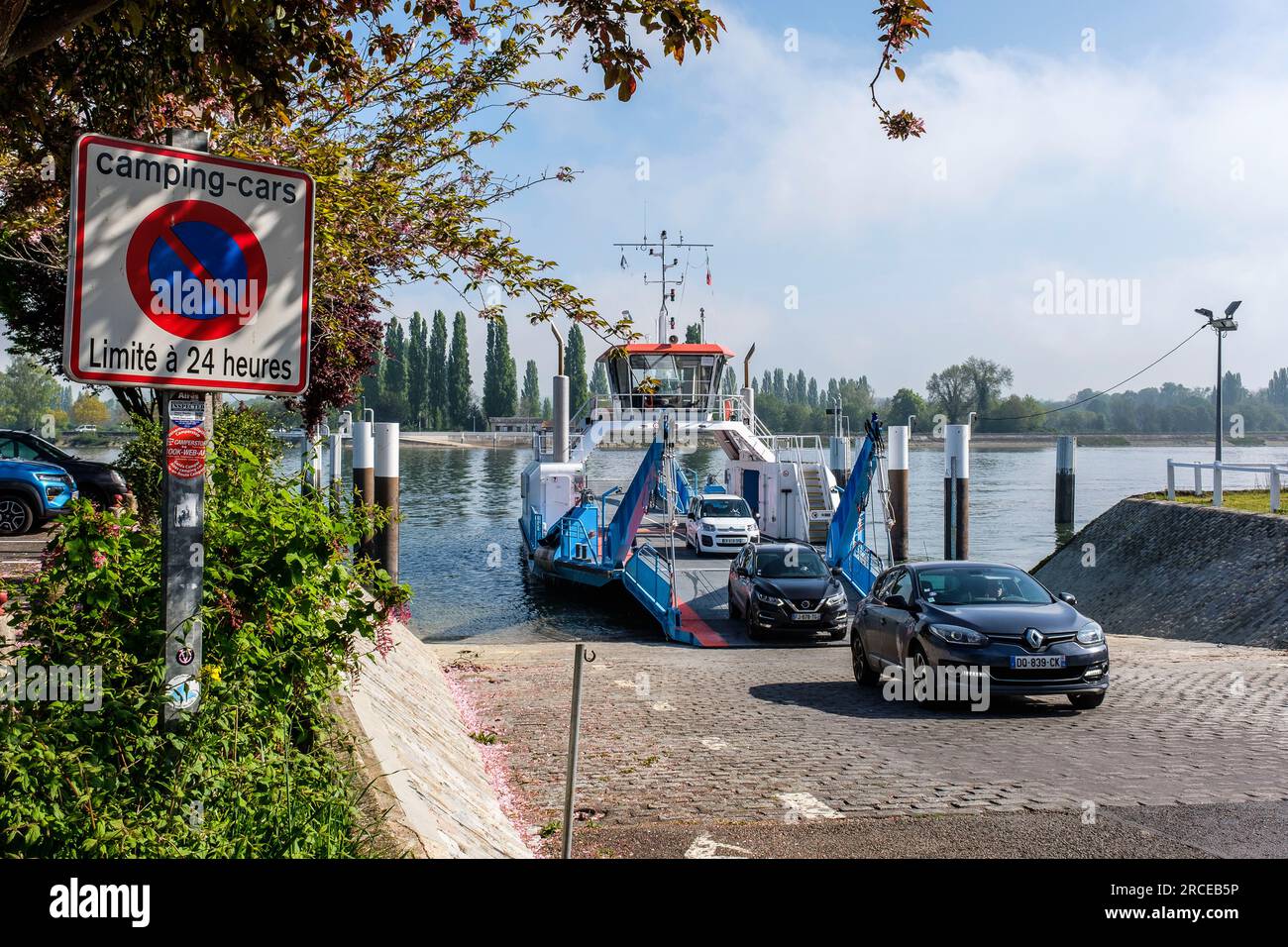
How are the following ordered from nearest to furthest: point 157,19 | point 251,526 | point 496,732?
1. point 251,526
2. point 157,19
3. point 496,732

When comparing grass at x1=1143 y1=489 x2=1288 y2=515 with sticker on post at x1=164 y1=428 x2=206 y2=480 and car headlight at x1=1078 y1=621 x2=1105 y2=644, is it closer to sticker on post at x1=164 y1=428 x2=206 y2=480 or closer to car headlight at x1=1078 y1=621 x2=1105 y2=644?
car headlight at x1=1078 y1=621 x2=1105 y2=644

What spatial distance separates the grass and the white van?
34.5 feet

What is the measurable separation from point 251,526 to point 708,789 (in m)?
→ 4.27

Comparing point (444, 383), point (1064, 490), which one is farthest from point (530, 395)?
point (1064, 490)

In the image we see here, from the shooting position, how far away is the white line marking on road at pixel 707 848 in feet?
19.8

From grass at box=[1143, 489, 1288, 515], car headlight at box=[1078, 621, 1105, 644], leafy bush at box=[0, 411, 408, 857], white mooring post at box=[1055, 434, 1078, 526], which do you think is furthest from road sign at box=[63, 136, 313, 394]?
white mooring post at box=[1055, 434, 1078, 526]

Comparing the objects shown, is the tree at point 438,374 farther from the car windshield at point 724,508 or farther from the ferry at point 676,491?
the car windshield at point 724,508

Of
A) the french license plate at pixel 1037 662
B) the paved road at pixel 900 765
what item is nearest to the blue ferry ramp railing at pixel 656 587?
the paved road at pixel 900 765

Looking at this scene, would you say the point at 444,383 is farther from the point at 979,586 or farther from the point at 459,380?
the point at 979,586

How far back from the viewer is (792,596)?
63.2 ft

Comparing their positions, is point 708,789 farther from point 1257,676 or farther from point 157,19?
point 1257,676

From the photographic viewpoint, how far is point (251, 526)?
175 inches

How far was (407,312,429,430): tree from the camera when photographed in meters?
130
